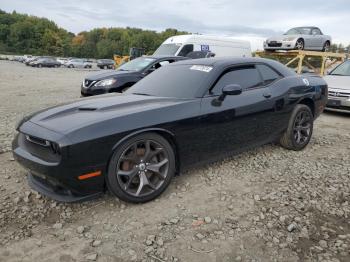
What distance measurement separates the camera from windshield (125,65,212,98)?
409cm

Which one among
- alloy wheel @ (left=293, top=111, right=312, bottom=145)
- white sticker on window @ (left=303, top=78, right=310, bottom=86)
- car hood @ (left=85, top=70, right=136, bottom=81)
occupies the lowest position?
alloy wheel @ (left=293, top=111, right=312, bottom=145)

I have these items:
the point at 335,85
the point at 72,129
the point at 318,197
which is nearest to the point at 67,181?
the point at 72,129

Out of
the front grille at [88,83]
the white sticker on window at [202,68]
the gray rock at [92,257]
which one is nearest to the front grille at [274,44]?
the front grille at [88,83]

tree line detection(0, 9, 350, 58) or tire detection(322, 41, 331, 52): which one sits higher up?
tree line detection(0, 9, 350, 58)

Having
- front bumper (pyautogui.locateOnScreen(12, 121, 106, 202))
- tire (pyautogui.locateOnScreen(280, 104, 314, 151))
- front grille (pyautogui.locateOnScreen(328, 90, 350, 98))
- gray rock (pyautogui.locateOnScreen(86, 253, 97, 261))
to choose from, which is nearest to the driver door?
tire (pyautogui.locateOnScreen(280, 104, 314, 151))

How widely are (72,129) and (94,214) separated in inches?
33.9

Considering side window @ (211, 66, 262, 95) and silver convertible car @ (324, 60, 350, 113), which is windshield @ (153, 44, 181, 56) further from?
side window @ (211, 66, 262, 95)

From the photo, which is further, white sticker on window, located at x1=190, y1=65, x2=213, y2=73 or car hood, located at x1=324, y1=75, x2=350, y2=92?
car hood, located at x1=324, y1=75, x2=350, y2=92

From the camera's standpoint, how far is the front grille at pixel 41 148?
3.05 meters

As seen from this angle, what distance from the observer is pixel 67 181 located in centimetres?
304

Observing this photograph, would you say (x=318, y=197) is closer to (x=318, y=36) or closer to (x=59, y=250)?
(x=59, y=250)

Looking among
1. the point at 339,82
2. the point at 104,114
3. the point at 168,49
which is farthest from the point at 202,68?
the point at 168,49

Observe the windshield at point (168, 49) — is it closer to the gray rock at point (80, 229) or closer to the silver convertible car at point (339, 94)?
the silver convertible car at point (339, 94)

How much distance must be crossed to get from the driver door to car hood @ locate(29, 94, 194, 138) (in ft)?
1.23
